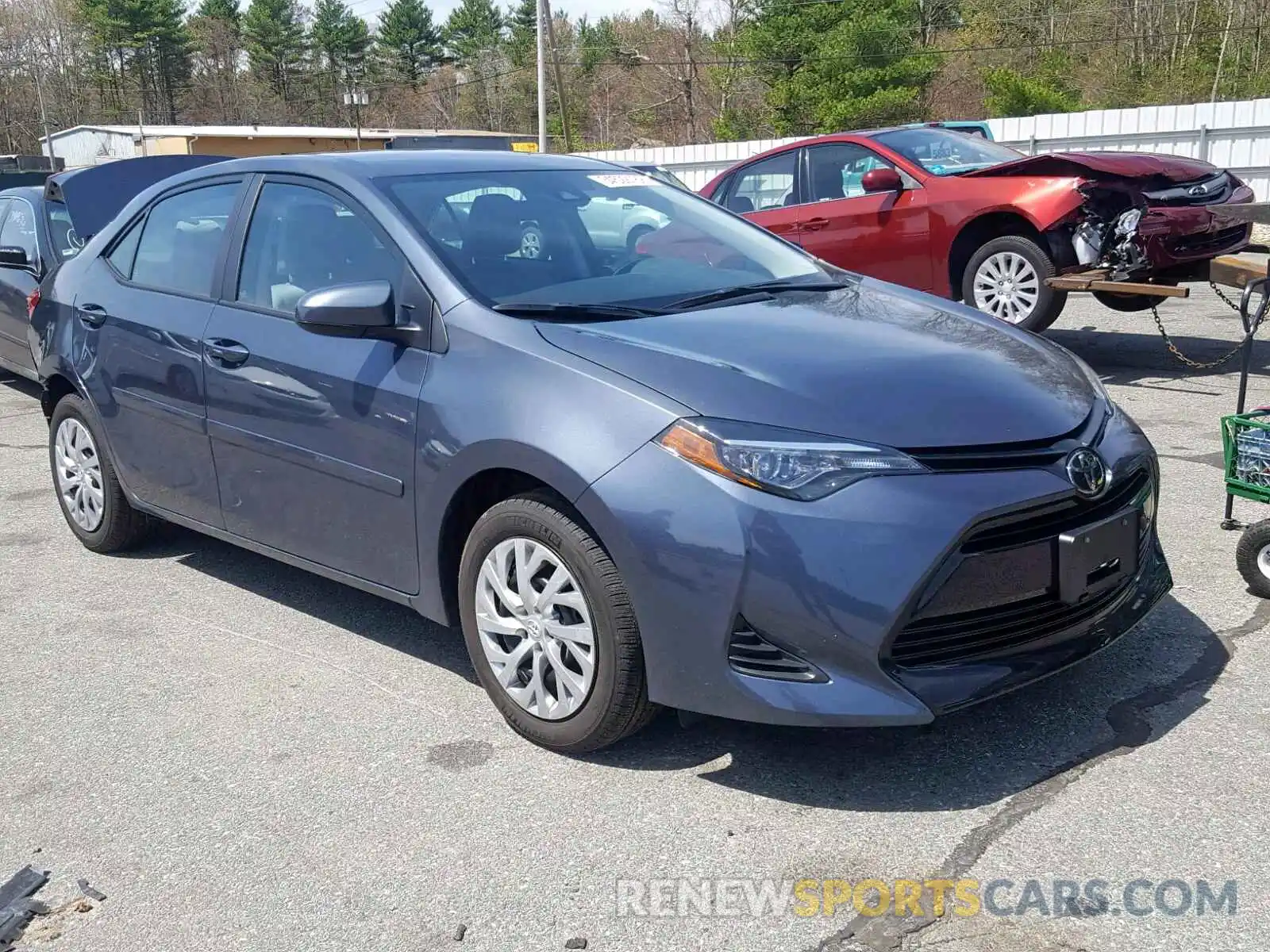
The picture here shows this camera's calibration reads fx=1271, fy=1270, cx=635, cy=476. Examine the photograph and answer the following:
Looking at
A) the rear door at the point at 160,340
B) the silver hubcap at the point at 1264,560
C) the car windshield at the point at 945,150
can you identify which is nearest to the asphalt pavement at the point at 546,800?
the silver hubcap at the point at 1264,560

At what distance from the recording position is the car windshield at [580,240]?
390 cm

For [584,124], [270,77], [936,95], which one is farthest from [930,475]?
[270,77]

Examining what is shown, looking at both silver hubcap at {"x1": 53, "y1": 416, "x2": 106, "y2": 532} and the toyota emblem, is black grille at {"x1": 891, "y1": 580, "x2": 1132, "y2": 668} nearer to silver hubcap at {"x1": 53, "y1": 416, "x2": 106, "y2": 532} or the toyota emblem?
the toyota emblem

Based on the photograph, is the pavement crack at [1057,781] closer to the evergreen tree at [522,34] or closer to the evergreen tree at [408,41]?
the evergreen tree at [522,34]

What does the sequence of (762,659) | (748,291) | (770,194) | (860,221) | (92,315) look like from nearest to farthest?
(762,659)
(748,291)
(92,315)
(860,221)
(770,194)

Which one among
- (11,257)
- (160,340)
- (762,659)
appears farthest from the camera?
(11,257)

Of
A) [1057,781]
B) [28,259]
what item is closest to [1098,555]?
[1057,781]

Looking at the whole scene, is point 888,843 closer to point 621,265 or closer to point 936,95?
point 621,265

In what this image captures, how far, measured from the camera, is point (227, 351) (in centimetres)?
438

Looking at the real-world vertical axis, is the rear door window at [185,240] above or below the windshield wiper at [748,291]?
above

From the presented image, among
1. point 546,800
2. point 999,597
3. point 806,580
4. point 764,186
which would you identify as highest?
point 764,186

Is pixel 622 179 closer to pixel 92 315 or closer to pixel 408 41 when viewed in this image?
pixel 92 315

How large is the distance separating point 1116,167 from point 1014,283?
988mm

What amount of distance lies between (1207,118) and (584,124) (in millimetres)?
54268
